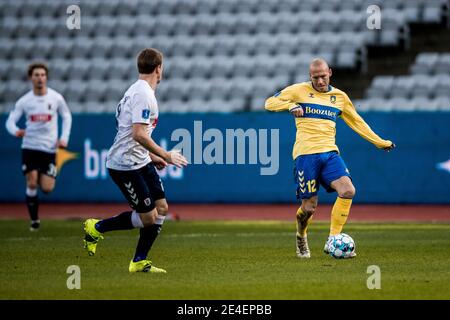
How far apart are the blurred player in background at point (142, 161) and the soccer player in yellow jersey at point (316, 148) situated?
212cm

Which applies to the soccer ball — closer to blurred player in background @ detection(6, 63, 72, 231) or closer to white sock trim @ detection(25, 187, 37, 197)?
blurred player in background @ detection(6, 63, 72, 231)

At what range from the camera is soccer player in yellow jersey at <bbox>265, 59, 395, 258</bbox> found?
1210cm

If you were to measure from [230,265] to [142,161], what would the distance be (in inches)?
64.0

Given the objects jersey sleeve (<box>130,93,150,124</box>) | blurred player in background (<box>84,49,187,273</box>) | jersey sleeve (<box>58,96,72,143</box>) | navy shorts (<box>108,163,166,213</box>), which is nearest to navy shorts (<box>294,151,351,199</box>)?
blurred player in background (<box>84,49,187,273</box>)

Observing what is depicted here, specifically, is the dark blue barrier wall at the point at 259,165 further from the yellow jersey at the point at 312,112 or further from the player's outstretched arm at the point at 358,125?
the yellow jersey at the point at 312,112

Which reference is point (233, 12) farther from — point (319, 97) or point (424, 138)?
point (319, 97)

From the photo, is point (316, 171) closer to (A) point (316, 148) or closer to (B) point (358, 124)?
(A) point (316, 148)

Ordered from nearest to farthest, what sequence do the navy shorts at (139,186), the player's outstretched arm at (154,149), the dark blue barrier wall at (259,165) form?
1. the player's outstretched arm at (154,149)
2. the navy shorts at (139,186)
3. the dark blue barrier wall at (259,165)

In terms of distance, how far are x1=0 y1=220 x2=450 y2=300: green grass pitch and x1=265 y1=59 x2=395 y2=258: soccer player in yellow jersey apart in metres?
0.55

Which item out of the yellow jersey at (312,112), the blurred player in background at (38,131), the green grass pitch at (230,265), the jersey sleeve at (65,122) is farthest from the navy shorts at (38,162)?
the yellow jersey at (312,112)

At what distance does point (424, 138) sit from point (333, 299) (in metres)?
13.3

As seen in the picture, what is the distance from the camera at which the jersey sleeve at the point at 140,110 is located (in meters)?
10.0

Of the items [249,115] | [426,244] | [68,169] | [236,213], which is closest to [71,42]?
[68,169]

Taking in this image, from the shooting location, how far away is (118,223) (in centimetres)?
1101
